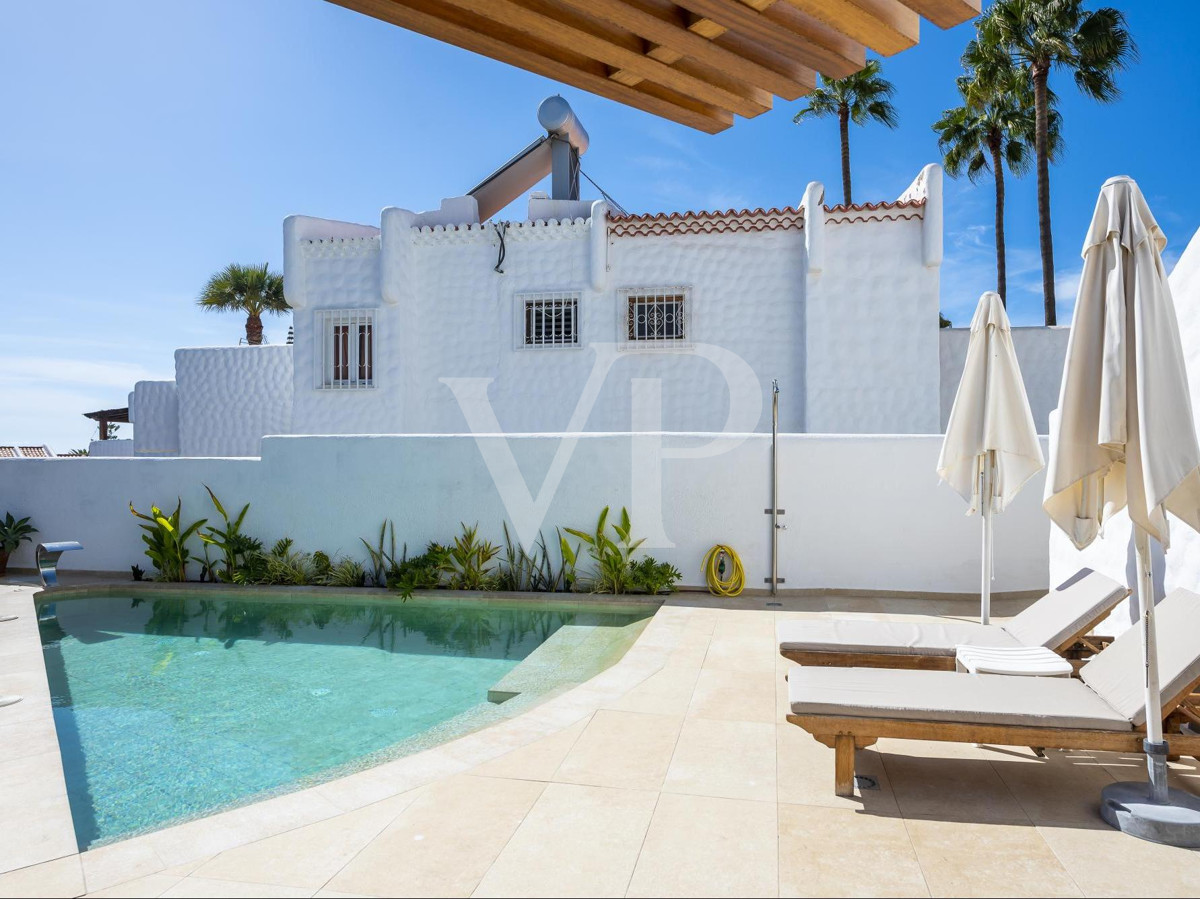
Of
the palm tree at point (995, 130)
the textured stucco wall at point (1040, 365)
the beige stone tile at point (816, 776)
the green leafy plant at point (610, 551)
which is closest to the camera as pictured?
the beige stone tile at point (816, 776)

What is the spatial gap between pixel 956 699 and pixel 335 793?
340 centimetres

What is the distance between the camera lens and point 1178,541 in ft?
16.8

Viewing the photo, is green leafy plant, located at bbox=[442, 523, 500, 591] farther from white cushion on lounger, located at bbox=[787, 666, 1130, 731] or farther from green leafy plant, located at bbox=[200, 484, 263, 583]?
white cushion on lounger, located at bbox=[787, 666, 1130, 731]

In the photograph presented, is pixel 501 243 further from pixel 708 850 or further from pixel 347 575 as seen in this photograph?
pixel 708 850

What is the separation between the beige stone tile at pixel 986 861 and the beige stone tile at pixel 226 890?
2.66 meters

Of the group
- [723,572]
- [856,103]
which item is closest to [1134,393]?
[723,572]

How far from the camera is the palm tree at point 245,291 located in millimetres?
28297

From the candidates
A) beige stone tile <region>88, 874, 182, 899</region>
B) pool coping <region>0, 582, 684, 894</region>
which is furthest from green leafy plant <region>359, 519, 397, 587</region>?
beige stone tile <region>88, 874, 182, 899</region>

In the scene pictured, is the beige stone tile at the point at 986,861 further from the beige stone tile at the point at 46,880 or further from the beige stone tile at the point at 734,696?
the beige stone tile at the point at 46,880

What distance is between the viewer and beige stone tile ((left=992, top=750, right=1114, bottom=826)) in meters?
3.62

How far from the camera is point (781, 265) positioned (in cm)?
1277

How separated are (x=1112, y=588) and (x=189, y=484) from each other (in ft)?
38.5

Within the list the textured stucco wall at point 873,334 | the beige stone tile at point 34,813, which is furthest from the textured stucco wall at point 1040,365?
the beige stone tile at point 34,813

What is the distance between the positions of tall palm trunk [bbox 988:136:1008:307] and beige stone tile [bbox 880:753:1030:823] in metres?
25.8
